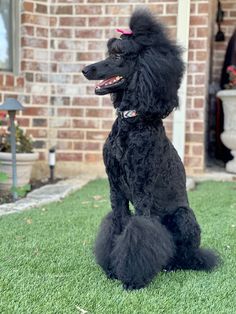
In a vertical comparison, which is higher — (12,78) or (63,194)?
(12,78)

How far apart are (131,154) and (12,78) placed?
10.7 ft

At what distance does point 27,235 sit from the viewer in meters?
3.20

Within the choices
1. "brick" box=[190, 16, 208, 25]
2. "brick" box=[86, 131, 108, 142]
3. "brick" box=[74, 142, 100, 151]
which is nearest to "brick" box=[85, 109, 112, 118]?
"brick" box=[86, 131, 108, 142]

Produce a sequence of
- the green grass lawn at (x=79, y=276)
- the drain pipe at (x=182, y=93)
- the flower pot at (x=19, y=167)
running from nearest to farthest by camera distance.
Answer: the green grass lawn at (x=79, y=276) < the flower pot at (x=19, y=167) < the drain pipe at (x=182, y=93)

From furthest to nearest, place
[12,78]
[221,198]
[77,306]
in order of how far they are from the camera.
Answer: [12,78]
[221,198]
[77,306]

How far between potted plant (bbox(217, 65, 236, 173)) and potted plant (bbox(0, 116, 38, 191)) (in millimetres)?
2165

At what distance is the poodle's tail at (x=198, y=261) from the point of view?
2.54 meters

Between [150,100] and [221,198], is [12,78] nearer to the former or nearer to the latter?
[221,198]

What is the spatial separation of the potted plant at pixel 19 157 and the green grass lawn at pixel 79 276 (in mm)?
926

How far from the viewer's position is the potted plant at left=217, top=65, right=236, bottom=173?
214 inches

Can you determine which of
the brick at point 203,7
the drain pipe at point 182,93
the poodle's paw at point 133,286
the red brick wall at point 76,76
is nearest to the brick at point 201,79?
the red brick wall at point 76,76

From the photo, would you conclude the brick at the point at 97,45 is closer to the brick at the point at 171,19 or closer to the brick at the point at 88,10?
the brick at the point at 88,10

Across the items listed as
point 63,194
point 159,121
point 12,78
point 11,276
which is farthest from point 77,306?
point 12,78

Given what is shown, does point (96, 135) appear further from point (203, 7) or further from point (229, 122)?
point (203, 7)
